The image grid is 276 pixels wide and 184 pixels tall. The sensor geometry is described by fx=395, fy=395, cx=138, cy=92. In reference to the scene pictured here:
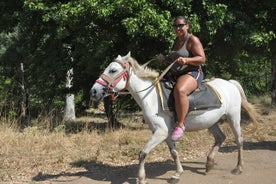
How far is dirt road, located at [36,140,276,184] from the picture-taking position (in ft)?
20.9

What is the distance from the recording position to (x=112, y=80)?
5.81 metres

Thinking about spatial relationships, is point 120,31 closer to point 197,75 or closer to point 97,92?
point 197,75

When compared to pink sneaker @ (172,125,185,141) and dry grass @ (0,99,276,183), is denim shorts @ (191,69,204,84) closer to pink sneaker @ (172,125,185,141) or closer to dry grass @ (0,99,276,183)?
pink sneaker @ (172,125,185,141)

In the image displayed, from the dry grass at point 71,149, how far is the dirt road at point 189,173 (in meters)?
0.31

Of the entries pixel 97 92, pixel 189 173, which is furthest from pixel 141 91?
pixel 189 173

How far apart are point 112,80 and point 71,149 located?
3.23 m

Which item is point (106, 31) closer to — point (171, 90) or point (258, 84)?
point (171, 90)

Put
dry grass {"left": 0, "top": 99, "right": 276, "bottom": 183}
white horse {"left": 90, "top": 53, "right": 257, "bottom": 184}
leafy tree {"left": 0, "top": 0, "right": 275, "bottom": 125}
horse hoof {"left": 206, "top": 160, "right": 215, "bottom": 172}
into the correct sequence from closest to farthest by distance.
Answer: white horse {"left": 90, "top": 53, "right": 257, "bottom": 184} < horse hoof {"left": 206, "top": 160, "right": 215, "bottom": 172} < dry grass {"left": 0, "top": 99, "right": 276, "bottom": 183} < leafy tree {"left": 0, "top": 0, "right": 275, "bottom": 125}

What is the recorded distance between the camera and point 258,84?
113ft

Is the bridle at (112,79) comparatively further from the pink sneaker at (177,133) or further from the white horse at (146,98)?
the pink sneaker at (177,133)

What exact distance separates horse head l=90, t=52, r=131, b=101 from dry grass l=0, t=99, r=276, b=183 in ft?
6.90

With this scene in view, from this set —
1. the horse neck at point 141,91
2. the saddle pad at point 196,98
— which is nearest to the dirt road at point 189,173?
the saddle pad at point 196,98

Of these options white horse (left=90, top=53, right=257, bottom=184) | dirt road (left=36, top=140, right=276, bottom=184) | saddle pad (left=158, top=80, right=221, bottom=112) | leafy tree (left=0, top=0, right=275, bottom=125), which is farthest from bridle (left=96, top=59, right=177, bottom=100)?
leafy tree (left=0, top=0, right=275, bottom=125)

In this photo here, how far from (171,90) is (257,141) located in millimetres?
4078
